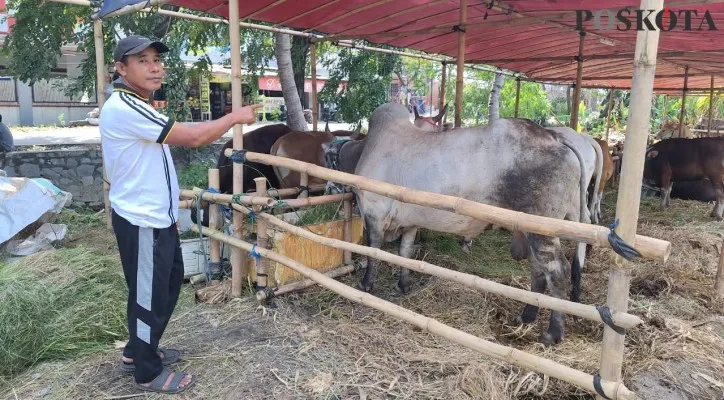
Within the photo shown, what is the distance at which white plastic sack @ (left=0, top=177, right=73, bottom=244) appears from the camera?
16.9 feet

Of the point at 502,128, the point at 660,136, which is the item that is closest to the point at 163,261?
the point at 502,128

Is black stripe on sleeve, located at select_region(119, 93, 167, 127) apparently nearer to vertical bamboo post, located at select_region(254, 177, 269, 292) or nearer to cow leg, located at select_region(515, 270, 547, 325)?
vertical bamboo post, located at select_region(254, 177, 269, 292)

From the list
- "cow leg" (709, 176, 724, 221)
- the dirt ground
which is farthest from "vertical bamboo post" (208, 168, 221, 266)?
"cow leg" (709, 176, 724, 221)

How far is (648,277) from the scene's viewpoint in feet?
15.0

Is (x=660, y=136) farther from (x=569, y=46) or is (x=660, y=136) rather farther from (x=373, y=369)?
(x=373, y=369)

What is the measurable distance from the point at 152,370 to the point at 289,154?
3.17 m

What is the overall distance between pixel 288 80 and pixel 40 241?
4044 millimetres

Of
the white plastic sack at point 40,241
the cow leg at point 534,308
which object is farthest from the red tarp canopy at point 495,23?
the white plastic sack at point 40,241

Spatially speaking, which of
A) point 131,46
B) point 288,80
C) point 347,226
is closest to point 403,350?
point 347,226

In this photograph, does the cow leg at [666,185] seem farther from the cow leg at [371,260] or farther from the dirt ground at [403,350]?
the cow leg at [371,260]

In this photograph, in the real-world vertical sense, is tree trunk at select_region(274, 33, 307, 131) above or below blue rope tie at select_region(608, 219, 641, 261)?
above

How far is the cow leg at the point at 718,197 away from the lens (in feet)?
25.4

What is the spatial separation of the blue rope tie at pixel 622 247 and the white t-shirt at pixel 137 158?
6.86 feet

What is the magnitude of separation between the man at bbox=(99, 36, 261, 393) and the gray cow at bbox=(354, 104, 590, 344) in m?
1.70
